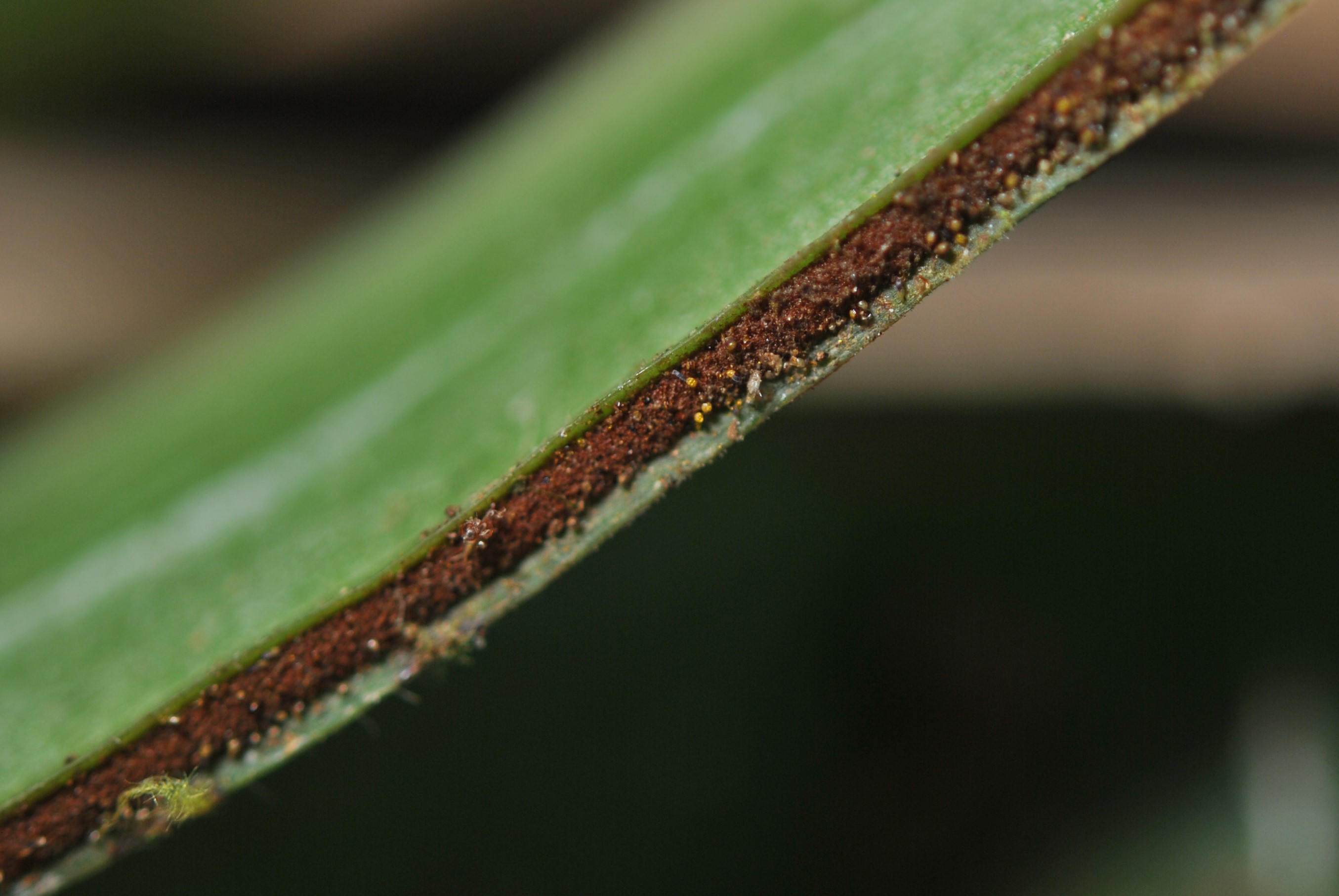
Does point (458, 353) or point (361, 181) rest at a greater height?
point (361, 181)

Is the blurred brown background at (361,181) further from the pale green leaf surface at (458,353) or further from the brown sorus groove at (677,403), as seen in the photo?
the brown sorus groove at (677,403)

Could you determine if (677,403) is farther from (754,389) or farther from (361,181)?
(361,181)

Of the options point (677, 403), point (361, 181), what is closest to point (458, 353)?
point (677, 403)

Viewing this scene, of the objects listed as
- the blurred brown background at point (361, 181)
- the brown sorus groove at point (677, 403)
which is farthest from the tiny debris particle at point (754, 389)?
the blurred brown background at point (361, 181)

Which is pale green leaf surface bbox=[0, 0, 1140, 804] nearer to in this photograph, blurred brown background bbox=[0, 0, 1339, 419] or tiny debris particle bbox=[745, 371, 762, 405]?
tiny debris particle bbox=[745, 371, 762, 405]

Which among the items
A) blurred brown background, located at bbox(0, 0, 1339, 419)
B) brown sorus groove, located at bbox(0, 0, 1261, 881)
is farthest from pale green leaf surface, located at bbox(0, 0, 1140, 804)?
blurred brown background, located at bbox(0, 0, 1339, 419)

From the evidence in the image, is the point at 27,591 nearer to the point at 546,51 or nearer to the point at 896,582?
the point at 896,582
